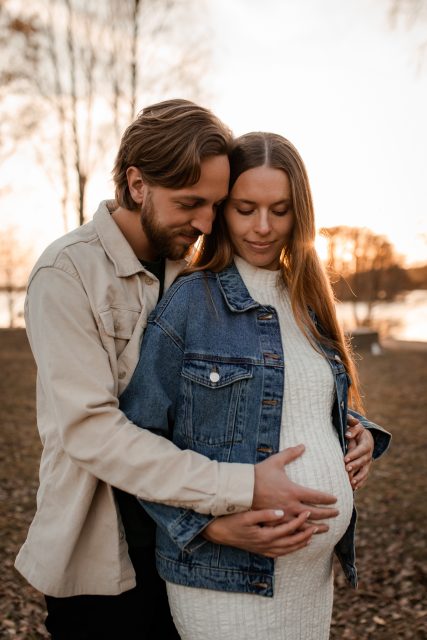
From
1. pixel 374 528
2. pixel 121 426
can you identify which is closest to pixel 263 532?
pixel 121 426

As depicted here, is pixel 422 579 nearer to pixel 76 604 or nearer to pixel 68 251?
pixel 76 604

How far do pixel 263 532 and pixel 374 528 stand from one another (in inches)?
158

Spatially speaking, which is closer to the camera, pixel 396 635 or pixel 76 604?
pixel 76 604

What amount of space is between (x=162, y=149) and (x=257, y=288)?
620 millimetres

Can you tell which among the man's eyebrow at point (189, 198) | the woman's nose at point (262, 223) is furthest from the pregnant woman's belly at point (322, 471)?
the man's eyebrow at point (189, 198)

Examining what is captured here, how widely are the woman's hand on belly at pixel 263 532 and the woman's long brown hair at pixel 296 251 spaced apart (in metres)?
0.71

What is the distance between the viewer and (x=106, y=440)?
66.7 inches

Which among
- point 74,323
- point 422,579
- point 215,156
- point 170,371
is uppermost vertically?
point 215,156

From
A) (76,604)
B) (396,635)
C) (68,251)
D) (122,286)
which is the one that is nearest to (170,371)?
(122,286)

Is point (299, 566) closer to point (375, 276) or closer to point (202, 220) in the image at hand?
point (202, 220)

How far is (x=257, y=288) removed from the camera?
2.25 meters

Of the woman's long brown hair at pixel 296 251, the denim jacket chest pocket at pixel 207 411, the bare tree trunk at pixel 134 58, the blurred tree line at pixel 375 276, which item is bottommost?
the blurred tree line at pixel 375 276

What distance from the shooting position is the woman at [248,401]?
6.12ft

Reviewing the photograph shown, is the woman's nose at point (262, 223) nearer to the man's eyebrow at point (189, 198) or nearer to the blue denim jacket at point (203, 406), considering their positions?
the man's eyebrow at point (189, 198)
